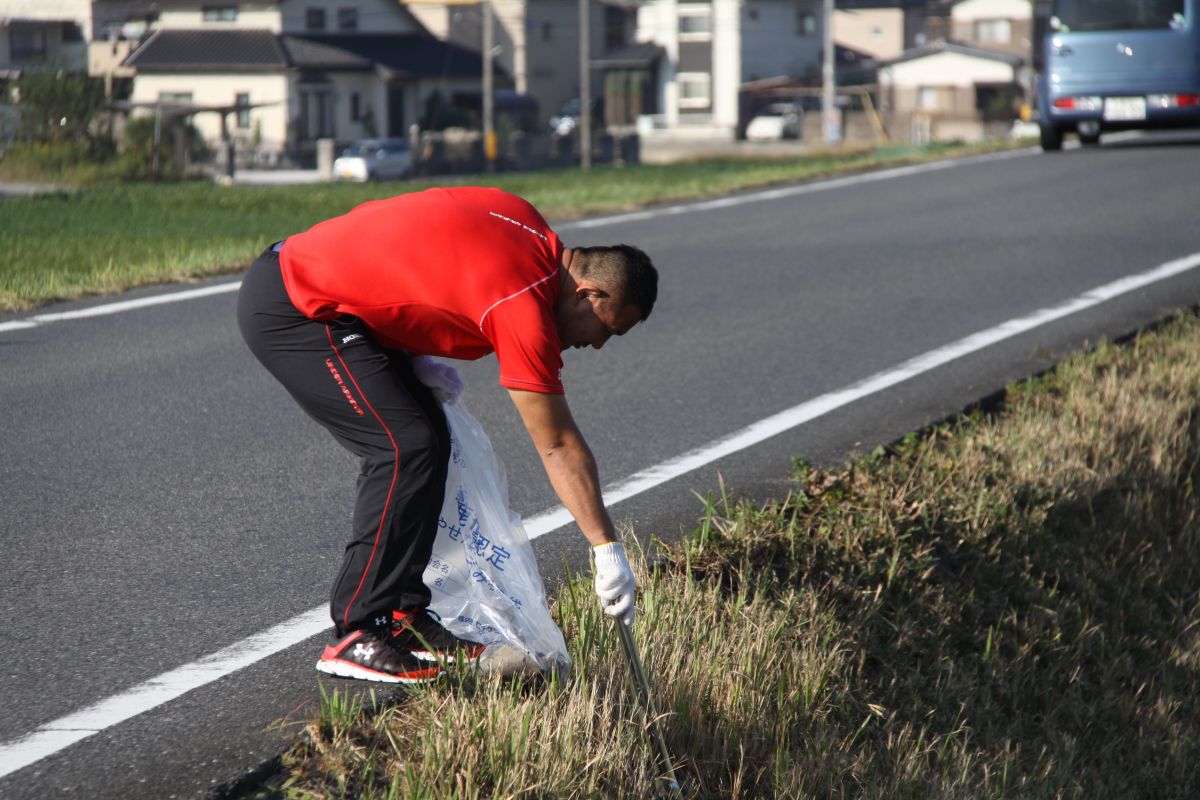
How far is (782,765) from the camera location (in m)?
3.53

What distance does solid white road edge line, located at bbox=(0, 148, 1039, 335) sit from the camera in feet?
26.1

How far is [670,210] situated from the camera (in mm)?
13570

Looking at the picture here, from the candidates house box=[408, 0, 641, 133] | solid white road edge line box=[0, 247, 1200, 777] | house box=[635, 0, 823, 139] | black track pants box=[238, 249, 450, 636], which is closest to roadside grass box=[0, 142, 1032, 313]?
solid white road edge line box=[0, 247, 1200, 777]

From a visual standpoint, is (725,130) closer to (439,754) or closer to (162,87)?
(162,87)

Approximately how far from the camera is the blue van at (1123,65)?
1781cm

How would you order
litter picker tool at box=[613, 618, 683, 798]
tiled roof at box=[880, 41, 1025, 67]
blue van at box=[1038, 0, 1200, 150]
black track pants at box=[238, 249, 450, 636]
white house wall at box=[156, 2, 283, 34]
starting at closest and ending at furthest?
litter picker tool at box=[613, 618, 683, 798], black track pants at box=[238, 249, 450, 636], blue van at box=[1038, 0, 1200, 150], white house wall at box=[156, 2, 283, 34], tiled roof at box=[880, 41, 1025, 67]

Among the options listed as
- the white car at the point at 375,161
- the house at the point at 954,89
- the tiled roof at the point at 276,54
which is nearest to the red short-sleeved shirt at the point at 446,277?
the white car at the point at 375,161

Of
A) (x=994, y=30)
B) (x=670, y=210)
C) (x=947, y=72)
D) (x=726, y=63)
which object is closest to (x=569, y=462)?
(x=670, y=210)

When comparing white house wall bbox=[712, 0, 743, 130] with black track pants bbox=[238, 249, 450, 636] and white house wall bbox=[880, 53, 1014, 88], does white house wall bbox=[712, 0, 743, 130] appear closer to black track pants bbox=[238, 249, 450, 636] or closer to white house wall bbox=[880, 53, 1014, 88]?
white house wall bbox=[880, 53, 1014, 88]

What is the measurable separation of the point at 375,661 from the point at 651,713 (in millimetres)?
712

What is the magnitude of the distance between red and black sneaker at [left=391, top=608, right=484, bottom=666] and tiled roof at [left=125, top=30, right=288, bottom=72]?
47186 millimetres

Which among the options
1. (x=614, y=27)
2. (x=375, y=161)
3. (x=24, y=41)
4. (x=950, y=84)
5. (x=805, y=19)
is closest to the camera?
(x=24, y=41)

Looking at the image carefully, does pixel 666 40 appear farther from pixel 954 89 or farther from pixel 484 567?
pixel 484 567

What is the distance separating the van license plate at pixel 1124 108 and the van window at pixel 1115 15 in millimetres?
948
